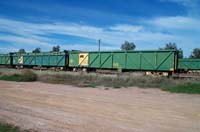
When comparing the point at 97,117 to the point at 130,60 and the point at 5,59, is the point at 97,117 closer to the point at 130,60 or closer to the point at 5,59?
the point at 130,60

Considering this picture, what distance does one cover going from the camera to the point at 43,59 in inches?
1880

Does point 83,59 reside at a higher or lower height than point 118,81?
higher

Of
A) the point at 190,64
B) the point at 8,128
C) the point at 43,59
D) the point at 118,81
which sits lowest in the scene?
the point at 8,128

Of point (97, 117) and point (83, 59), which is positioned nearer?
point (97, 117)

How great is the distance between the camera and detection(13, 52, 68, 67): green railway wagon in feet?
142

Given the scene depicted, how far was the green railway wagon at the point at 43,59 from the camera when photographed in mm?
43316

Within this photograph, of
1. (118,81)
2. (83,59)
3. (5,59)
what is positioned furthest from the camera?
(5,59)

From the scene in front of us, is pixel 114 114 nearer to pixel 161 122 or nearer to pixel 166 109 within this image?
pixel 161 122

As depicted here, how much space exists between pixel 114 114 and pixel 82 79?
60.4 feet

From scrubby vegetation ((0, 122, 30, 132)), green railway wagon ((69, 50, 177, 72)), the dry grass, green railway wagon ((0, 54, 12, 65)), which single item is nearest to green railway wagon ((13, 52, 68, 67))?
green railway wagon ((0, 54, 12, 65))

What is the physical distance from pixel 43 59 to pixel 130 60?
20265mm

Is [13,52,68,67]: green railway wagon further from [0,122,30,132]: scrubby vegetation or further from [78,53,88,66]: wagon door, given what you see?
[0,122,30,132]: scrubby vegetation

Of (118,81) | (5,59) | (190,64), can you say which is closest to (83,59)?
(118,81)

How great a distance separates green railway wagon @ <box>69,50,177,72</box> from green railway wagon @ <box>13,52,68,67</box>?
3480mm
